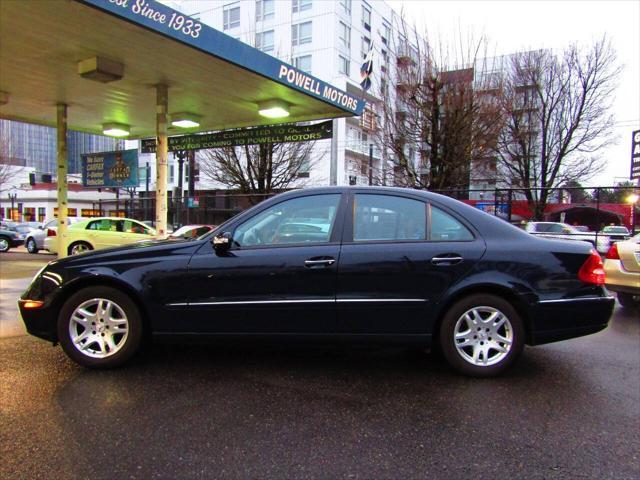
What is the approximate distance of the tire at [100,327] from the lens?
3959mm

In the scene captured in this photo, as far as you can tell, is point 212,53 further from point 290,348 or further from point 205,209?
point 205,209

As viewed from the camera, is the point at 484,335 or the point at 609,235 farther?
the point at 609,235

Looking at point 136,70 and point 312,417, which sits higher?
point 136,70

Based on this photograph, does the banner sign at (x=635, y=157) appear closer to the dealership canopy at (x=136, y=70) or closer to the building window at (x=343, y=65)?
the dealership canopy at (x=136, y=70)

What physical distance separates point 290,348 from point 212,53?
519 centimetres

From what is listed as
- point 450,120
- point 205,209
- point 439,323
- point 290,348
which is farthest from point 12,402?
point 205,209

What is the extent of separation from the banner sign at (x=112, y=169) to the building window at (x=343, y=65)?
30731 millimetres

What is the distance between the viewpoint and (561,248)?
402 cm

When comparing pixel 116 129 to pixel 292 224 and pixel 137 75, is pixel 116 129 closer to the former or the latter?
pixel 137 75

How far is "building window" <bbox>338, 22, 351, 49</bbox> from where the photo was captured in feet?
139

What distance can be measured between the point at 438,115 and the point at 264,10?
3510 cm

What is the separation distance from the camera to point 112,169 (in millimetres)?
14969

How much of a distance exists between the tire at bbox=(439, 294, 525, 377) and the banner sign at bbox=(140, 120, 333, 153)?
9.65m

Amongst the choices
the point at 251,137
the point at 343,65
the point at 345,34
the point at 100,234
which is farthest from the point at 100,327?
the point at 345,34
